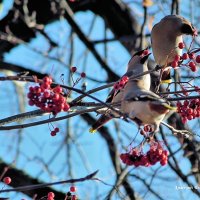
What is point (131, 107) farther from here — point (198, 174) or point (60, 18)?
point (60, 18)

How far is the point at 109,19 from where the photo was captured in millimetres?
6172

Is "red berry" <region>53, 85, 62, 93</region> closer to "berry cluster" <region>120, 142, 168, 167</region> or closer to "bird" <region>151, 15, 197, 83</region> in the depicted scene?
"berry cluster" <region>120, 142, 168, 167</region>

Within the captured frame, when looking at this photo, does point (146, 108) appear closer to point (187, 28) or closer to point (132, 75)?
point (132, 75)

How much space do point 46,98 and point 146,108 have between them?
1.53 feet

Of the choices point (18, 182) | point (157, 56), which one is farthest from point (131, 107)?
point (18, 182)

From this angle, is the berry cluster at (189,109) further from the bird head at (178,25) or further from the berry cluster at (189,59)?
the bird head at (178,25)

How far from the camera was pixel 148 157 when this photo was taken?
8.82 ft

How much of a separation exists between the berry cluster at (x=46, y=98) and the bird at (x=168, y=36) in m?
1.59

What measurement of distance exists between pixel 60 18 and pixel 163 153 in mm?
3415

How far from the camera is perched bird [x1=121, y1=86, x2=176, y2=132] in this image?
261 centimetres

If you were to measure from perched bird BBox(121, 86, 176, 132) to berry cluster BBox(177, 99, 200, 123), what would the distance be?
0.20 m

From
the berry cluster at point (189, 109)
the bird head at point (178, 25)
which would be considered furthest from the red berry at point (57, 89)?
the bird head at point (178, 25)

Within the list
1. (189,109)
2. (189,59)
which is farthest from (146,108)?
(189,59)

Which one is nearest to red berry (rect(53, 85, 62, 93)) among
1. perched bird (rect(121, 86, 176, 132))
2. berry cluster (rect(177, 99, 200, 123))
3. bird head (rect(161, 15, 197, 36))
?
perched bird (rect(121, 86, 176, 132))
